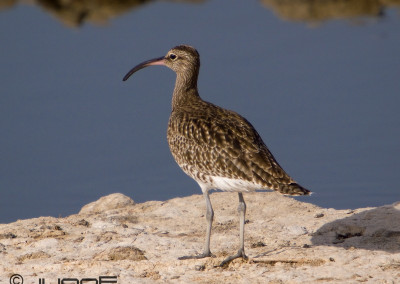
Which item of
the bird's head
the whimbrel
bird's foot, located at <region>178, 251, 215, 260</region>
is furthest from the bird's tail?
the bird's head

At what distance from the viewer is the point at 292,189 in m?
10.6

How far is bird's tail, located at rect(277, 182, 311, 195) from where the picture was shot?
10.5 m

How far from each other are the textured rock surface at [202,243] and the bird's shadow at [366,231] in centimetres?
1

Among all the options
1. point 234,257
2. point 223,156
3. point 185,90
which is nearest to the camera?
point 234,257

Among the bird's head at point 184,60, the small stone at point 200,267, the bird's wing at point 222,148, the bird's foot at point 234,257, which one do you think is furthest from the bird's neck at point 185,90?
the small stone at point 200,267

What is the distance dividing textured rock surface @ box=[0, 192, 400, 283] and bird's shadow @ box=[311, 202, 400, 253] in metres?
0.01

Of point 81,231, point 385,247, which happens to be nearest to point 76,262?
point 81,231

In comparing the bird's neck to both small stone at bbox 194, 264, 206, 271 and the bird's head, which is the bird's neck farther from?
small stone at bbox 194, 264, 206, 271

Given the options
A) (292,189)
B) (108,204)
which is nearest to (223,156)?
(292,189)

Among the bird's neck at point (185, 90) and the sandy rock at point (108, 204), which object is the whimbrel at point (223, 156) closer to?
the bird's neck at point (185, 90)

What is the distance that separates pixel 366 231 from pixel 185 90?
3158 millimetres

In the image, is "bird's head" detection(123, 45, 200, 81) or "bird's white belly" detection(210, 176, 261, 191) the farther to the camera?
"bird's head" detection(123, 45, 200, 81)

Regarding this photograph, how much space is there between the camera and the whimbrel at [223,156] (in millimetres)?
10703

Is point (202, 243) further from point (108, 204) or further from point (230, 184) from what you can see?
point (108, 204)
